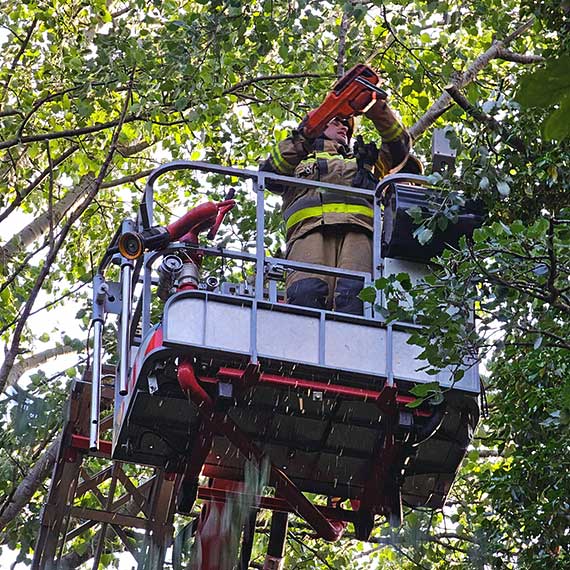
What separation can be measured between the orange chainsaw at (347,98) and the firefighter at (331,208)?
60 millimetres

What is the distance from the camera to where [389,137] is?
21.9 feet

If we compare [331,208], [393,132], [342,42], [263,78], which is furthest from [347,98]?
[263,78]

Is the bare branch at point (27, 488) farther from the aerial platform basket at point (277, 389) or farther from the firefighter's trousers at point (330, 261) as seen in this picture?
the firefighter's trousers at point (330, 261)

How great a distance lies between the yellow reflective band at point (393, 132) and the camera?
6.64 metres

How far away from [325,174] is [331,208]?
0.33 metres

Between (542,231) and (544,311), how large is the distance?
76 centimetres

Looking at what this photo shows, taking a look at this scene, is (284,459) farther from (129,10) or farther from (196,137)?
(129,10)

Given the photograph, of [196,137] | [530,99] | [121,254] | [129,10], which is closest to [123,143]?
[196,137]

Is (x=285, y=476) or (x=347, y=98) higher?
(x=347, y=98)

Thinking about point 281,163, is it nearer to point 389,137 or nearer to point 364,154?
point 364,154

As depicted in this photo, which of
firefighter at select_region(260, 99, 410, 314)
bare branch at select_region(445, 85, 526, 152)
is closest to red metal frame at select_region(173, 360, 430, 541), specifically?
firefighter at select_region(260, 99, 410, 314)

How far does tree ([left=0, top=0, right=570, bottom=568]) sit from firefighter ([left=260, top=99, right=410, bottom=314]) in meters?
0.56

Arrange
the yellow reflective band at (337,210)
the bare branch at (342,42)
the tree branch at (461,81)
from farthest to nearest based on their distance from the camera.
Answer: the bare branch at (342,42) < the tree branch at (461,81) < the yellow reflective band at (337,210)

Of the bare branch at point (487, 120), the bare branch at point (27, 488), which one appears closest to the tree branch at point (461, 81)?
the bare branch at point (487, 120)
